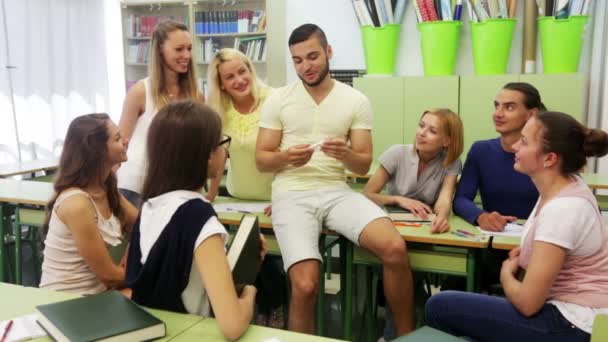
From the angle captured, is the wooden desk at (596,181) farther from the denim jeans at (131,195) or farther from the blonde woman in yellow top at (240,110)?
the denim jeans at (131,195)

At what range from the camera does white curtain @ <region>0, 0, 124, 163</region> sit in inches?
190

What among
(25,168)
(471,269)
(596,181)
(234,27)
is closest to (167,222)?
(471,269)

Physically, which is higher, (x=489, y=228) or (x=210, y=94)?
(x=210, y=94)

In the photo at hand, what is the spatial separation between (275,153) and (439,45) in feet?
8.65

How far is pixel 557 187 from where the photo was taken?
5.20 ft

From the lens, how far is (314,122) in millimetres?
2383

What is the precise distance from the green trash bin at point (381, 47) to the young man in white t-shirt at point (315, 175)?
93.3 inches

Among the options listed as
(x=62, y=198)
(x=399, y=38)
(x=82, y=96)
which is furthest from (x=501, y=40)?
(x=82, y=96)

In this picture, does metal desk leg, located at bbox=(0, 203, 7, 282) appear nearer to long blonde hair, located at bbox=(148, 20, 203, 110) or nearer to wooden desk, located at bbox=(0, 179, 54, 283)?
wooden desk, located at bbox=(0, 179, 54, 283)

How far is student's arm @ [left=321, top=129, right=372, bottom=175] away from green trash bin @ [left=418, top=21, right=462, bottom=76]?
2312 mm

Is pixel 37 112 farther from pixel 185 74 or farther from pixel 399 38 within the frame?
pixel 399 38

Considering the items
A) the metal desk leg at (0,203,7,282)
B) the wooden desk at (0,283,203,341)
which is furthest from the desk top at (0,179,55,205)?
the wooden desk at (0,283,203,341)

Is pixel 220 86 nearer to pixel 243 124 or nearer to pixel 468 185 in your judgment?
pixel 243 124

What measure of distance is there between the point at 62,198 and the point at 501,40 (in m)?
3.66
